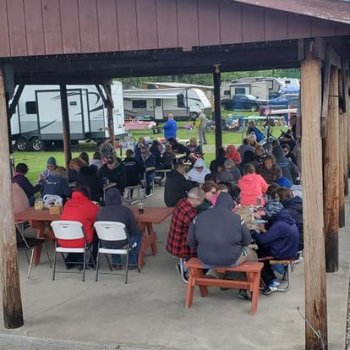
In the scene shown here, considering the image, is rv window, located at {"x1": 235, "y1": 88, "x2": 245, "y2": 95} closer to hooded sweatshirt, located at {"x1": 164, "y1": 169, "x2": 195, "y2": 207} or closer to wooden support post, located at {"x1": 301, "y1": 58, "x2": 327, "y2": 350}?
hooded sweatshirt, located at {"x1": 164, "y1": 169, "x2": 195, "y2": 207}

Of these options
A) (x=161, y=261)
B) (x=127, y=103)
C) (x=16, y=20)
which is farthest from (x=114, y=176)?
(x=127, y=103)

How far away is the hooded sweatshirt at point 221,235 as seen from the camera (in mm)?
5590

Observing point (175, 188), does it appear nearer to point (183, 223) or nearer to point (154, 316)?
point (183, 223)

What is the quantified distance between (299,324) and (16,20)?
3894 mm

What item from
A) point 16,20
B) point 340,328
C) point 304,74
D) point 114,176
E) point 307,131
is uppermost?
point 16,20

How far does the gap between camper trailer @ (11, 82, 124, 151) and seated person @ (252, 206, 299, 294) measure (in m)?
18.7

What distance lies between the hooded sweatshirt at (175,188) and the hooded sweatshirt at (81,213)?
1706 millimetres

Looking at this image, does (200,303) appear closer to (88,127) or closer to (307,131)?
(307,131)

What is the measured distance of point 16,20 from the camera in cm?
521

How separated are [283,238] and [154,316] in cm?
158

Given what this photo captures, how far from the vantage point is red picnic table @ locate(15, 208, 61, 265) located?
7.54 metres

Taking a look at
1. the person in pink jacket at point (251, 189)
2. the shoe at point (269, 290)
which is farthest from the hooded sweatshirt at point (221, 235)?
the person in pink jacket at point (251, 189)

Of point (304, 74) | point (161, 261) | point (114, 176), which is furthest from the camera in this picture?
point (114, 176)

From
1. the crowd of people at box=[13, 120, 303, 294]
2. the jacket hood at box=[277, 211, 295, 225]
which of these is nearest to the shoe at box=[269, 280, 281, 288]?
the crowd of people at box=[13, 120, 303, 294]
